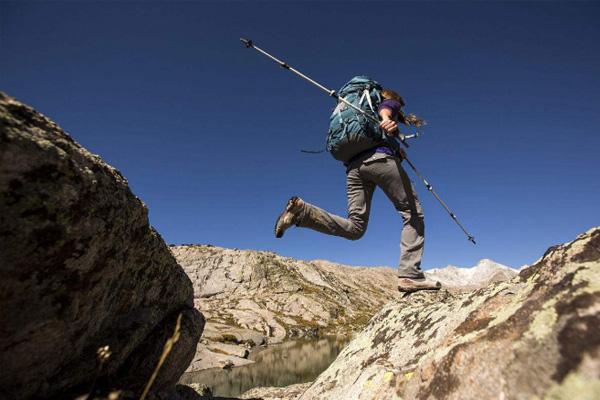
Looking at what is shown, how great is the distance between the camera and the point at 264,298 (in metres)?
113

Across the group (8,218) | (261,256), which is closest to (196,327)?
(8,218)

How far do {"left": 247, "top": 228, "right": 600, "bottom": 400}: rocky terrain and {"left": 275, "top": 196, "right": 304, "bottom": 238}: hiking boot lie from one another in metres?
4.01

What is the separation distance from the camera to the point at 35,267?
13.3 ft

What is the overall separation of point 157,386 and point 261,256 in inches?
5477

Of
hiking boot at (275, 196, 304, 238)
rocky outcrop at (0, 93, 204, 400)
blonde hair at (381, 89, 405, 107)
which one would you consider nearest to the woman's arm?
blonde hair at (381, 89, 405, 107)

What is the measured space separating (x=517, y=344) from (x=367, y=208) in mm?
6766

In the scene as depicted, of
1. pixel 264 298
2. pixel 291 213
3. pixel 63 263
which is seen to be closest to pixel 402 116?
pixel 291 213

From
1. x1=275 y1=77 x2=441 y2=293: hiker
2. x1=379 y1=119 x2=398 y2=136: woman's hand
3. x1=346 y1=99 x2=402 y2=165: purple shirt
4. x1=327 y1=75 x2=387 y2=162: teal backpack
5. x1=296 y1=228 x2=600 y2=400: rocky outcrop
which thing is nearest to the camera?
x1=296 y1=228 x2=600 y2=400: rocky outcrop

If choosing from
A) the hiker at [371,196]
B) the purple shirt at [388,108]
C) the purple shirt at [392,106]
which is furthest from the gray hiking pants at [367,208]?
the purple shirt at [392,106]

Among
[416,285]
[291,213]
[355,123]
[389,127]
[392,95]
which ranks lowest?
[416,285]

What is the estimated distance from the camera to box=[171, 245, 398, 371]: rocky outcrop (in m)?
78.2

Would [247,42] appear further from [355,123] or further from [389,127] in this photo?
[389,127]

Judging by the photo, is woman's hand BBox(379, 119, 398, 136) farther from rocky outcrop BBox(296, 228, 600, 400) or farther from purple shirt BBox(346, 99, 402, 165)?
rocky outcrop BBox(296, 228, 600, 400)

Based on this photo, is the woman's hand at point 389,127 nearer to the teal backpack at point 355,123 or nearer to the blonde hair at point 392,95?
the teal backpack at point 355,123
